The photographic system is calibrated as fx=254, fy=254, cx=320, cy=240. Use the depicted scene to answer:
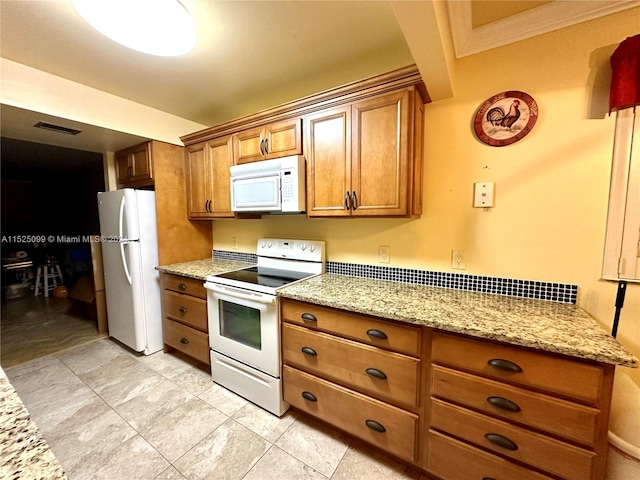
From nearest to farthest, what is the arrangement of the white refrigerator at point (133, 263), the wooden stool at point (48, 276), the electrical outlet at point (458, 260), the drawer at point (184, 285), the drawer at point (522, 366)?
the drawer at point (522, 366) < the electrical outlet at point (458, 260) < the drawer at point (184, 285) < the white refrigerator at point (133, 263) < the wooden stool at point (48, 276)

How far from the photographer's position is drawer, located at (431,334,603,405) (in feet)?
3.11

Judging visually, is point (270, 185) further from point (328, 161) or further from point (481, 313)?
point (481, 313)

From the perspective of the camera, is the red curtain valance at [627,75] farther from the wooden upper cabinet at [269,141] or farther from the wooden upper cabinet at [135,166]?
the wooden upper cabinet at [135,166]

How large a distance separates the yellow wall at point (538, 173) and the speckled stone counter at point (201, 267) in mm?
1683

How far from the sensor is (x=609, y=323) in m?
1.32

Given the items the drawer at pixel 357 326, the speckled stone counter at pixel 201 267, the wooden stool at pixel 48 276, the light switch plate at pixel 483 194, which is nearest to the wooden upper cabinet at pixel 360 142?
the light switch plate at pixel 483 194

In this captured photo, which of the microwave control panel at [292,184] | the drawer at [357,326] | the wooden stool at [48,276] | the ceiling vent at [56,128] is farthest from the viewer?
the wooden stool at [48,276]

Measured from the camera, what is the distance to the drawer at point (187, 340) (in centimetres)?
222

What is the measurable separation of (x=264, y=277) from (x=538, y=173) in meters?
1.92

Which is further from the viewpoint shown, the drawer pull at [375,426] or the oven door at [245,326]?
the oven door at [245,326]

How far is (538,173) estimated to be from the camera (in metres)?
1.44

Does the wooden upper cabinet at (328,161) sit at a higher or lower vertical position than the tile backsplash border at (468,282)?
higher

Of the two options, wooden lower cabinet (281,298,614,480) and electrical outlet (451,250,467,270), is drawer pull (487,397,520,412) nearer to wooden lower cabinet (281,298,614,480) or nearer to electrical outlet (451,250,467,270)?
wooden lower cabinet (281,298,614,480)

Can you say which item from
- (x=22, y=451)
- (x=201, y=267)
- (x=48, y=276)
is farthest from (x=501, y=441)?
(x=48, y=276)
